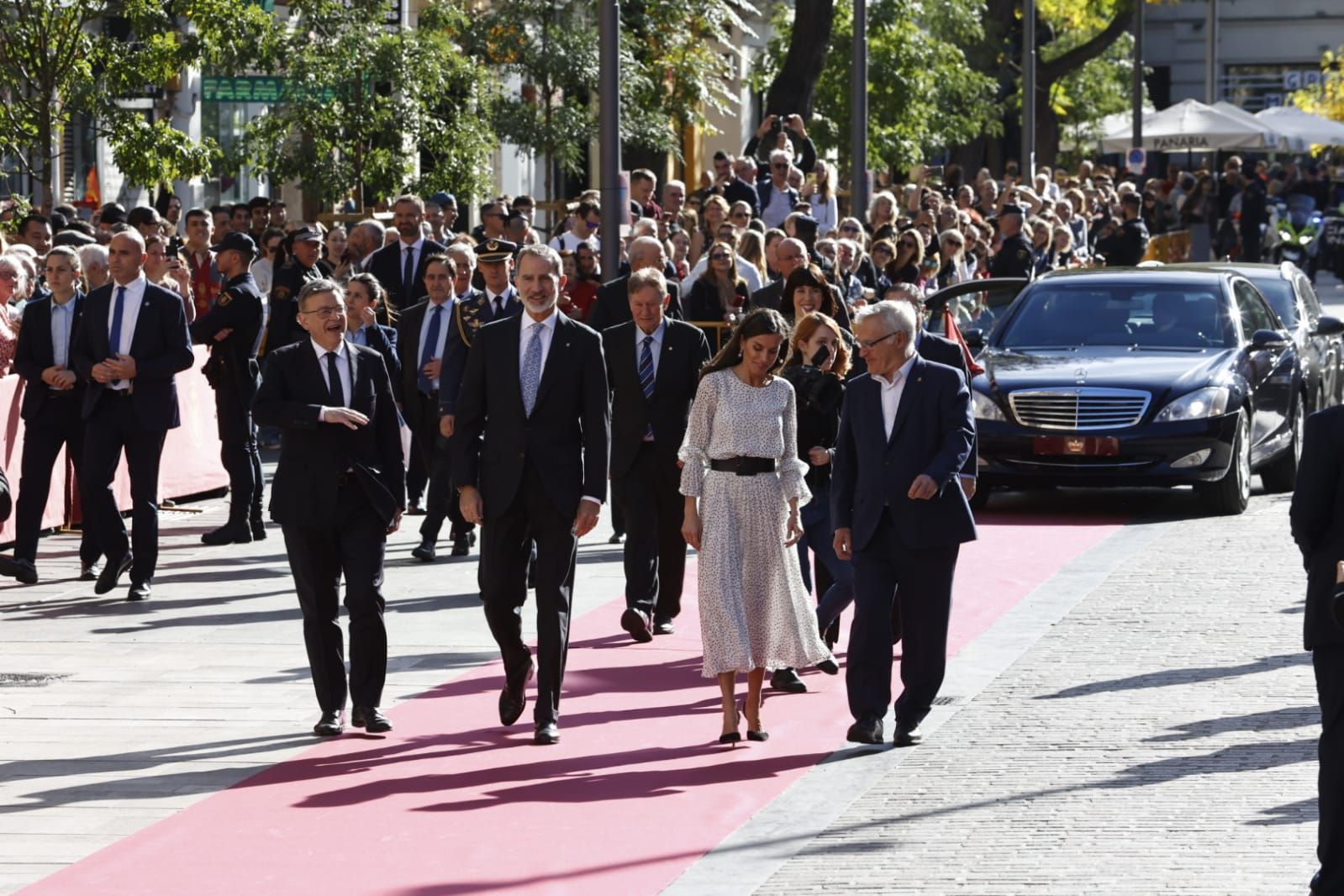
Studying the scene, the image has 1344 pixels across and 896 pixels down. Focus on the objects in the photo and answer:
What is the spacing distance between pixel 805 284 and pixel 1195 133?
41.8 metres

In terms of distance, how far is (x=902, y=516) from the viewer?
9680 millimetres

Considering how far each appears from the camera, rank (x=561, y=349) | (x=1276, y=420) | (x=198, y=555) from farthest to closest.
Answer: (x=1276, y=420)
(x=198, y=555)
(x=561, y=349)

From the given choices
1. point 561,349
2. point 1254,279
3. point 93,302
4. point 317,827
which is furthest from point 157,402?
point 1254,279

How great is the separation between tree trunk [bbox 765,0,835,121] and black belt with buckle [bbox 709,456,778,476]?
2587 centimetres

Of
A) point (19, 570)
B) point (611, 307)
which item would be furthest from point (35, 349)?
point (611, 307)

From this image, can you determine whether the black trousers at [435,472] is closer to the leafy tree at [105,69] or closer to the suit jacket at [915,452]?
the suit jacket at [915,452]

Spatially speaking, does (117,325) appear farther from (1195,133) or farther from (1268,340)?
(1195,133)

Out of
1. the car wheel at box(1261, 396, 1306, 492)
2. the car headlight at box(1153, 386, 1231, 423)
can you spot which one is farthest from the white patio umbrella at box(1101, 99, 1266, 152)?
the car headlight at box(1153, 386, 1231, 423)

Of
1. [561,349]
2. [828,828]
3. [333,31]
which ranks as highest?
[333,31]

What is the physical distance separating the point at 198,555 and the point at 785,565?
244 inches

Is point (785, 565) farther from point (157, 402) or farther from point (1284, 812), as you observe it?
point (157, 402)

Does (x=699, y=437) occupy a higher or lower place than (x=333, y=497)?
higher

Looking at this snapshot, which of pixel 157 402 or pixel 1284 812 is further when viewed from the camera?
pixel 157 402

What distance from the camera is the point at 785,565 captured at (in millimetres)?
9828
